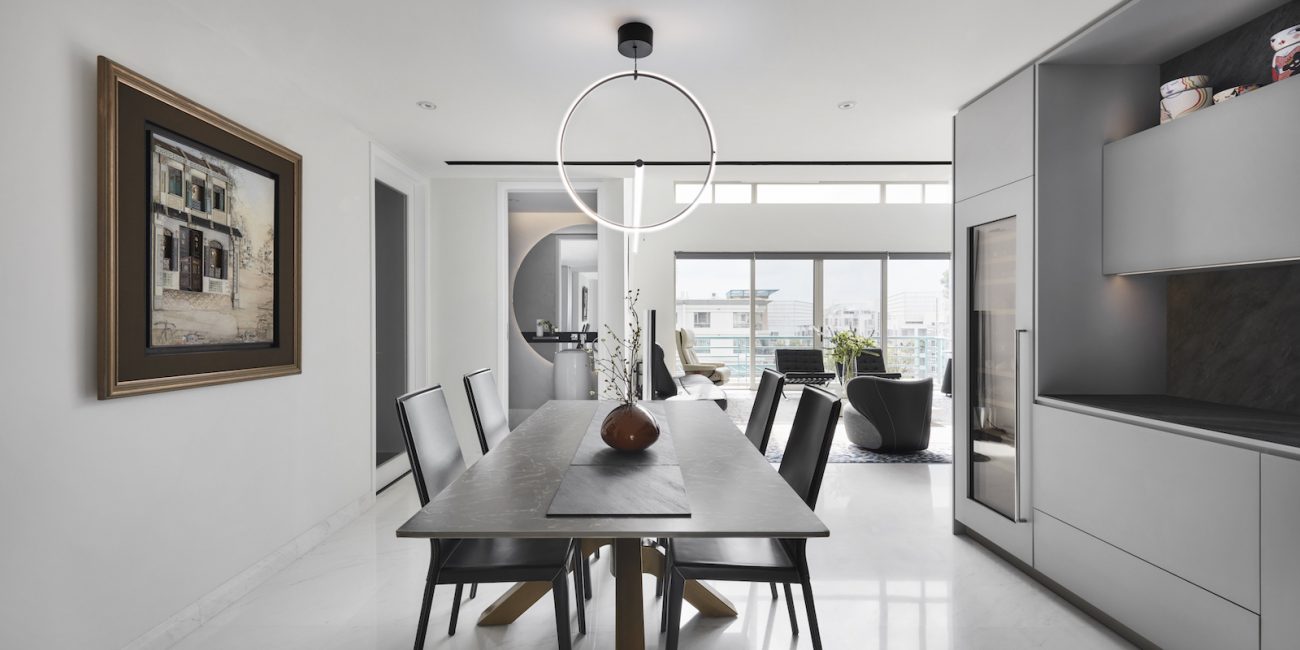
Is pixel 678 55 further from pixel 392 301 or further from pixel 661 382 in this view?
pixel 661 382

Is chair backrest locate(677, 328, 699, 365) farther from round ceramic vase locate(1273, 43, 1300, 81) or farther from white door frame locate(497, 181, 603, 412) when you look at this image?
round ceramic vase locate(1273, 43, 1300, 81)

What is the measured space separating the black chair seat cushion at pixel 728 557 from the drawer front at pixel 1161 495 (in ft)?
4.27

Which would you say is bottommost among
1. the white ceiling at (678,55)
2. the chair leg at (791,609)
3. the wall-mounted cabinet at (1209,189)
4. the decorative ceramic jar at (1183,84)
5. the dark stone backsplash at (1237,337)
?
the chair leg at (791,609)

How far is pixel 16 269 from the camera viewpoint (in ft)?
5.50

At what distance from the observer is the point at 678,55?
8.75ft

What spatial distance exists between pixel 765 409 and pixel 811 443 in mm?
671

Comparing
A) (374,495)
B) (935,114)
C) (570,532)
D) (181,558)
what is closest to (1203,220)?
(935,114)

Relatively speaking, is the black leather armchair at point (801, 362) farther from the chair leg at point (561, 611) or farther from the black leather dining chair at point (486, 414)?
the chair leg at point (561, 611)

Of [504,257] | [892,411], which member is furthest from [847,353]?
[504,257]

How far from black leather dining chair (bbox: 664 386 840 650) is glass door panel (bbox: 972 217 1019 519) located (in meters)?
1.36

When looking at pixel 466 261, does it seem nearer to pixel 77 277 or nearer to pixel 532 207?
pixel 532 207

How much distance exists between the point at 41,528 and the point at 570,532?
64.3 inches

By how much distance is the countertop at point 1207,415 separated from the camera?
1.81 m

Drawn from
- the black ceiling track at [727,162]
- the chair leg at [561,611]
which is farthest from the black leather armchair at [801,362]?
the chair leg at [561,611]
